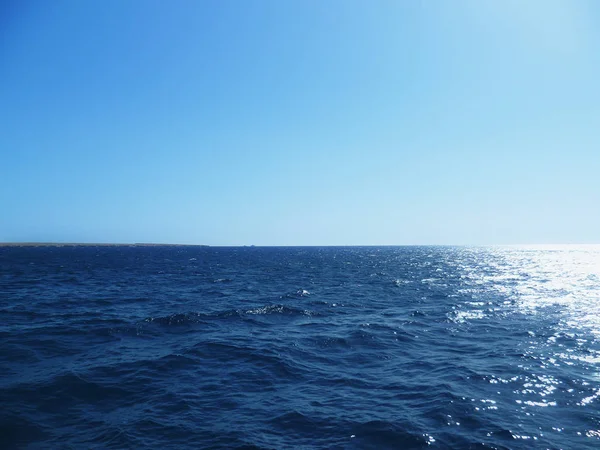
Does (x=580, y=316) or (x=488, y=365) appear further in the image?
(x=580, y=316)

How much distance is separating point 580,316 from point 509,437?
81.1 ft

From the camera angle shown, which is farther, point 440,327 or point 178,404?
point 440,327

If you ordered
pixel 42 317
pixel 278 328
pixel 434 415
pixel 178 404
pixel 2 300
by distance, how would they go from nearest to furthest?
pixel 434 415 < pixel 178 404 < pixel 278 328 < pixel 42 317 < pixel 2 300

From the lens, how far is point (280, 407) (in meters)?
12.9

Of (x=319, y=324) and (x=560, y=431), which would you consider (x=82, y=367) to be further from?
(x=560, y=431)

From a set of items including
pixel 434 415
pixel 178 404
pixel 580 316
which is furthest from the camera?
pixel 580 316

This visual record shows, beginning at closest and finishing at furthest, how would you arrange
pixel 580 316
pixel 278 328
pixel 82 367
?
1. pixel 82 367
2. pixel 278 328
3. pixel 580 316

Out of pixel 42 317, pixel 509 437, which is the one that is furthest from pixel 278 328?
pixel 42 317

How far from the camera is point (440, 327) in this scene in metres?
25.5

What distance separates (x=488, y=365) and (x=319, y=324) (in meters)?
11.6

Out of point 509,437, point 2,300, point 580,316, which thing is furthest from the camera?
point 2,300

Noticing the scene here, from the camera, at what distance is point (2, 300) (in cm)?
3412

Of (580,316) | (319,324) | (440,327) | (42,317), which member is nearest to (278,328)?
(319,324)

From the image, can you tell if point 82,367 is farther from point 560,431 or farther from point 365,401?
point 560,431
